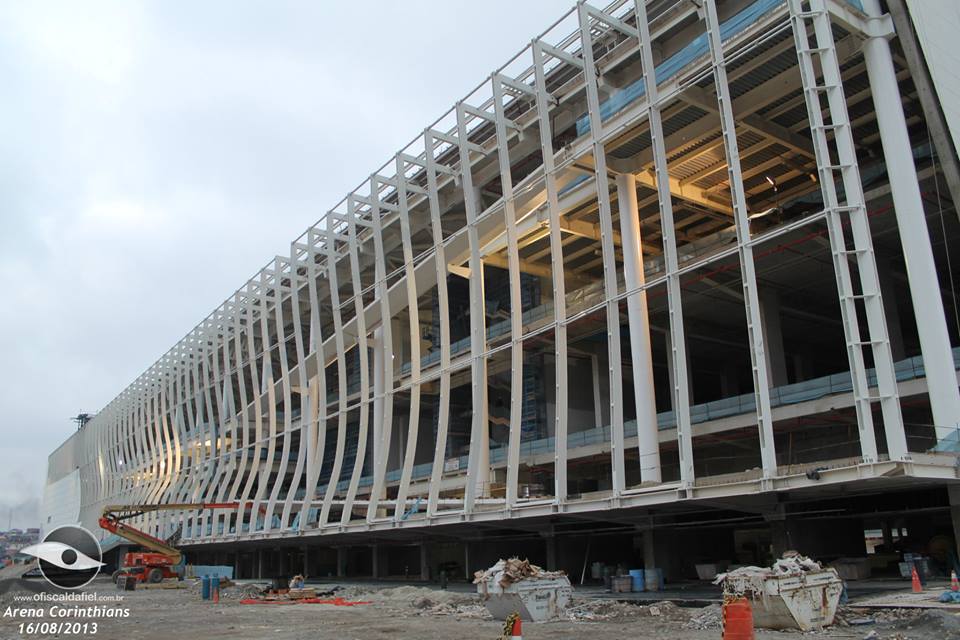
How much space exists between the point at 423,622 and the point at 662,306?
58.2ft

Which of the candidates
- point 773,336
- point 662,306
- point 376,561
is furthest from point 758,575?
point 376,561

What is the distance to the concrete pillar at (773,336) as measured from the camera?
3050cm

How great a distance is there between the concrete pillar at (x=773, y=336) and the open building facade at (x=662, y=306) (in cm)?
11

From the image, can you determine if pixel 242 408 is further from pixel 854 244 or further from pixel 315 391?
pixel 854 244

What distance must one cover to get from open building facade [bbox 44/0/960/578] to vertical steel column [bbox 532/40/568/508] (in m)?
0.09

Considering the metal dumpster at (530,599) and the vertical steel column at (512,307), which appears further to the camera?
the vertical steel column at (512,307)

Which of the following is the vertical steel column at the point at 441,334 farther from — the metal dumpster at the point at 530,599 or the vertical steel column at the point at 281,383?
the vertical steel column at the point at 281,383

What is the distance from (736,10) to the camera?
25.6 meters

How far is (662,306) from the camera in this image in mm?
33188

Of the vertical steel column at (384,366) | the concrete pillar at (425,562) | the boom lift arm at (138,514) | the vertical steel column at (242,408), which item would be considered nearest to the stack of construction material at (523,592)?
the vertical steel column at (384,366)

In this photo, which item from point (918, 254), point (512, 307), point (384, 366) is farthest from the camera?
point (384, 366)

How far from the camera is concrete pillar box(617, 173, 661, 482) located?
24219mm

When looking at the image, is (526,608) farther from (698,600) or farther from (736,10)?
(736,10)

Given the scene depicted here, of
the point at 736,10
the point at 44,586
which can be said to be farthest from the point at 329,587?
the point at 736,10
